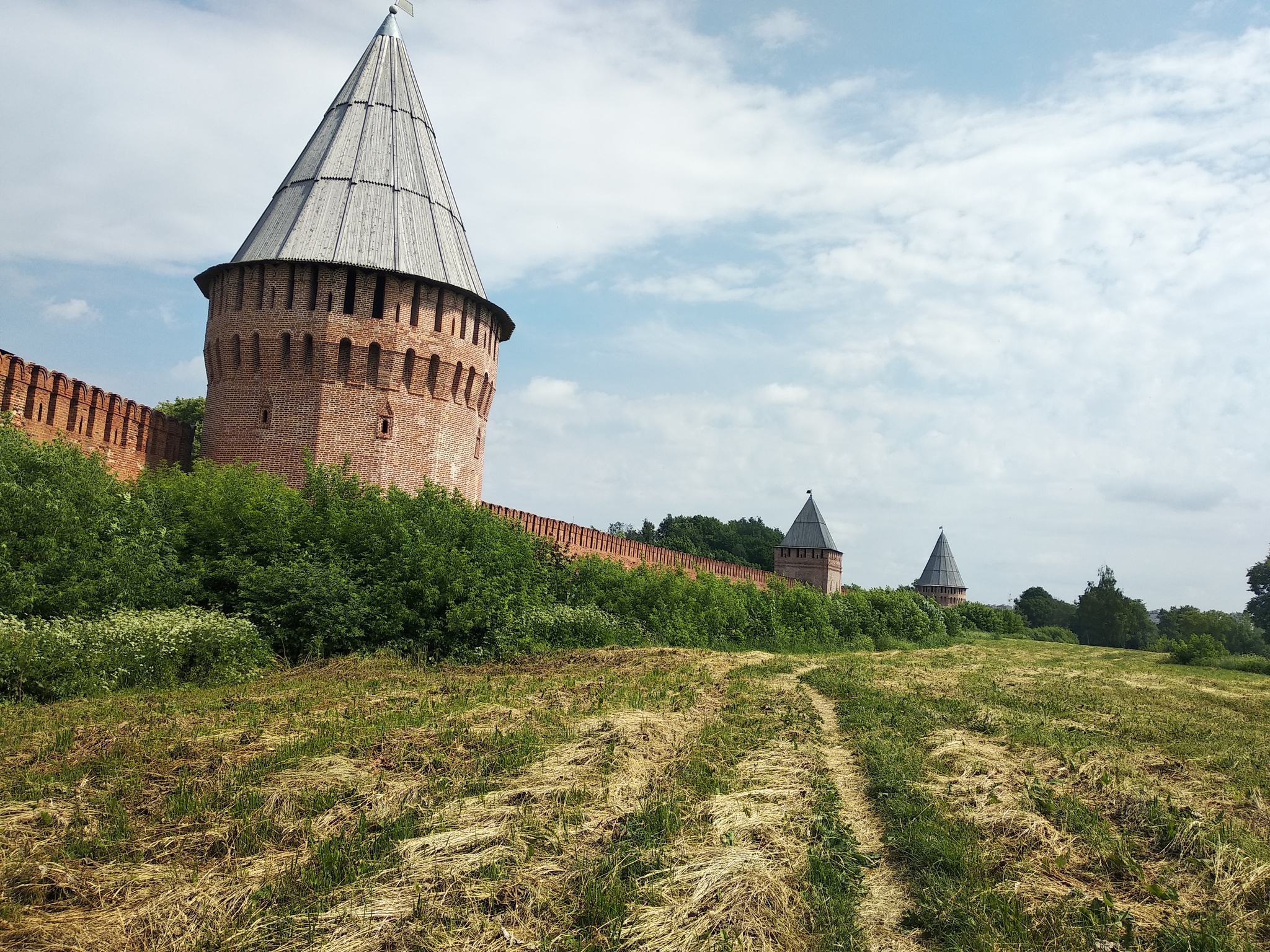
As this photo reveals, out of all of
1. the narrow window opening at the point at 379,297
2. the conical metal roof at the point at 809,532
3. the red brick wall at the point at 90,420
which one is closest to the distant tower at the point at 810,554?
the conical metal roof at the point at 809,532

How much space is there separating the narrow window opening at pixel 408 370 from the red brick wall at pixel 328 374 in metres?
0.03

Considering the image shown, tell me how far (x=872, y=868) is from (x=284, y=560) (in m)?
10.1

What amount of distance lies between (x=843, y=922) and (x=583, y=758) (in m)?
2.41

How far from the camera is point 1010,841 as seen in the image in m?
4.59

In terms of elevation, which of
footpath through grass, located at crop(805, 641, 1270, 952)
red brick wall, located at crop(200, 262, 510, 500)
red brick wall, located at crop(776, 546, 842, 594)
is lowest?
footpath through grass, located at crop(805, 641, 1270, 952)

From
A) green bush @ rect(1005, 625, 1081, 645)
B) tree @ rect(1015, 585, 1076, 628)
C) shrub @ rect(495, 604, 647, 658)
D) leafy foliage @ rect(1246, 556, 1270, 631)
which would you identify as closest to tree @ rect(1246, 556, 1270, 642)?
leafy foliage @ rect(1246, 556, 1270, 631)

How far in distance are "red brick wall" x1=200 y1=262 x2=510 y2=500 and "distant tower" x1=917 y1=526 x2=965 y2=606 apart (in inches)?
1814

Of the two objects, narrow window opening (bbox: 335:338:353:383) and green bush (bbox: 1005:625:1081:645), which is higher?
narrow window opening (bbox: 335:338:353:383)

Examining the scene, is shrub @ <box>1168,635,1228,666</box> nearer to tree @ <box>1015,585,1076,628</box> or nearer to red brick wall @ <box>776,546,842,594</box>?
red brick wall @ <box>776,546,842,594</box>

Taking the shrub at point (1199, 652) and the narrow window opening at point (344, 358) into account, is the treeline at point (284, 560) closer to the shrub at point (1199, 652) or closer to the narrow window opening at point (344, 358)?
the narrow window opening at point (344, 358)

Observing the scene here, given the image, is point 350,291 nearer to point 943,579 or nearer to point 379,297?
point 379,297

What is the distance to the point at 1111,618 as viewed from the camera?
207ft

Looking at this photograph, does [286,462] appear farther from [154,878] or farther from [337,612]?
[154,878]

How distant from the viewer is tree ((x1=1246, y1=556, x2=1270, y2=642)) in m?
54.9
